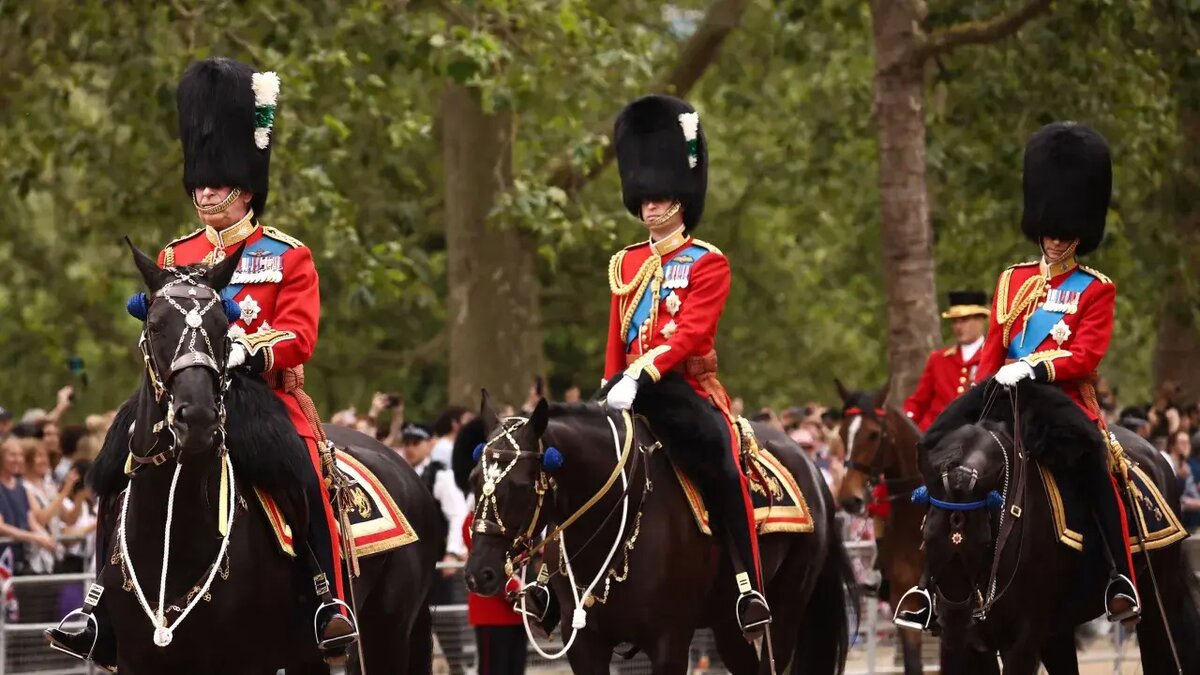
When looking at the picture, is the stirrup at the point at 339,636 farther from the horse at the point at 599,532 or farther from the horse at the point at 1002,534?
the horse at the point at 1002,534

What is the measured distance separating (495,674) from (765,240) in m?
22.5

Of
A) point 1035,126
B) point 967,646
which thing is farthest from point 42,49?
point 967,646

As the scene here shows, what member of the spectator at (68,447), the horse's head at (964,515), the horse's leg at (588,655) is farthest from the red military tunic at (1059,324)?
the spectator at (68,447)

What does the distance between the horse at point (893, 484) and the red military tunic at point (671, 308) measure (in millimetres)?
4330

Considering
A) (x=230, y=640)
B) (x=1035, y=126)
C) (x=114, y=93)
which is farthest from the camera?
(x=1035, y=126)

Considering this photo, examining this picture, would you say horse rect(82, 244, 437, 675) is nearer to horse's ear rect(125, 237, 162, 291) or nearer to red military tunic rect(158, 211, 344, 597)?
horse's ear rect(125, 237, 162, 291)

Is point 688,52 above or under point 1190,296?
above

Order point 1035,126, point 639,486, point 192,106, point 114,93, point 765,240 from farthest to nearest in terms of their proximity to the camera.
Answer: point 765,240, point 1035,126, point 114,93, point 639,486, point 192,106

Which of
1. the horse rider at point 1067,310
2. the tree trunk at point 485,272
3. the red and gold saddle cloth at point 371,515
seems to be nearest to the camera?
the red and gold saddle cloth at point 371,515

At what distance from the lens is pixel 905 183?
807 inches

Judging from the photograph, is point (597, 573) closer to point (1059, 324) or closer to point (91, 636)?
point (91, 636)

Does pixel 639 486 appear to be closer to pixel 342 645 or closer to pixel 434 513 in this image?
pixel 434 513

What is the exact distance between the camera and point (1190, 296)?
23.8 meters

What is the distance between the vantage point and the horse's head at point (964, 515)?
1105 centimetres
